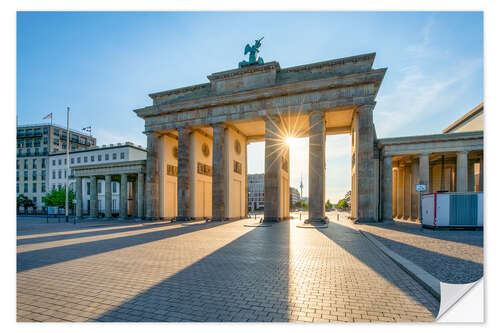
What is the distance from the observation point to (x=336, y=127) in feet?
113

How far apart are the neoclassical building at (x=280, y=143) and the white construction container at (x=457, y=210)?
5.77 metres

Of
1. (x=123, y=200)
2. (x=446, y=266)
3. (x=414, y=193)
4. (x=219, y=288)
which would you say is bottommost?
(x=123, y=200)

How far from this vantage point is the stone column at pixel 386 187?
2696 cm

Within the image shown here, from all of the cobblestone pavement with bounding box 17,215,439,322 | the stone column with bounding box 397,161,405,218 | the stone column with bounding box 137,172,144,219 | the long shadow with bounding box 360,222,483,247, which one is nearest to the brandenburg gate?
the stone column with bounding box 137,172,144,219

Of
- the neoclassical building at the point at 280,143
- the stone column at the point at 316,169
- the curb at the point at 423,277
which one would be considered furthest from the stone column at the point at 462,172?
the curb at the point at 423,277

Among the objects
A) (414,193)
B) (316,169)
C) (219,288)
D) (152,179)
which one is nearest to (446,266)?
(219,288)

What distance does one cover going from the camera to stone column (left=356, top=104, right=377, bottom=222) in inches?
949

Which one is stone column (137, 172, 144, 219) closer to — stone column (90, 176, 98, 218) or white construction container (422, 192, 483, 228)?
stone column (90, 176, 98, 218)

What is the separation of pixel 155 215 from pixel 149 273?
29.0 m

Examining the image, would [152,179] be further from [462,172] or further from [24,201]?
[24,201]

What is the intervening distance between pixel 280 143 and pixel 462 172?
18.6m

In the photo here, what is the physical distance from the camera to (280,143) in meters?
29.0
